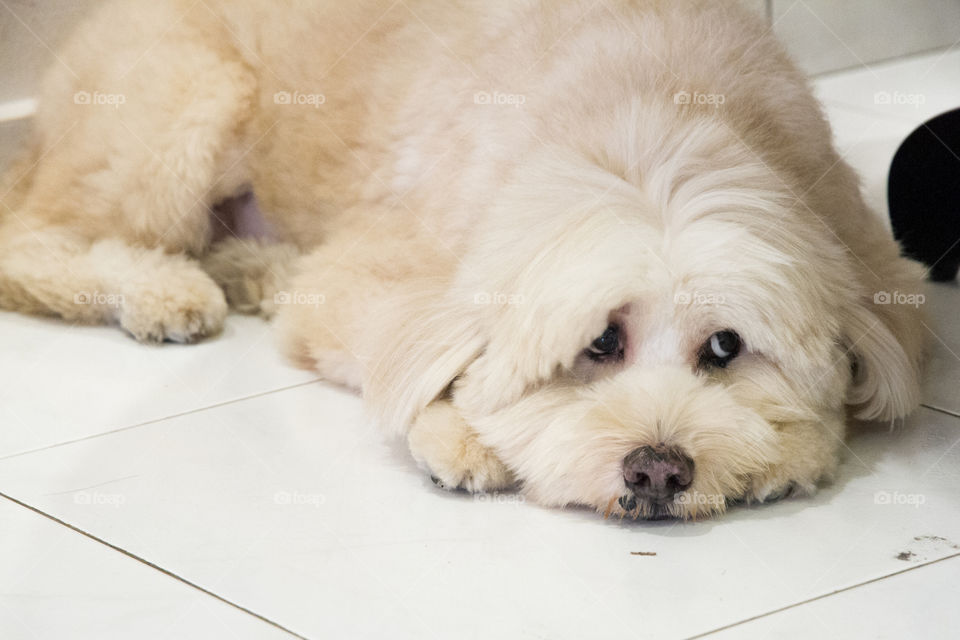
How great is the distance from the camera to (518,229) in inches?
79.6

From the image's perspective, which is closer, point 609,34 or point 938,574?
point 938,574

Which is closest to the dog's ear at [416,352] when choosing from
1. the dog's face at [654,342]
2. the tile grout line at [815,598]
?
the dog's face at [654,342]

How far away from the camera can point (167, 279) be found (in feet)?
9.61

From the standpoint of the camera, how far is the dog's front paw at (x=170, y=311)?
288 cm

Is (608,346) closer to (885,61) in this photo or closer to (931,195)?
(931,195)

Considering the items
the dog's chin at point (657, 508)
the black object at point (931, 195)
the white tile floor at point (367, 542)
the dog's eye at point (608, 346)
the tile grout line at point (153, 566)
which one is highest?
the black object at point (931, 195)

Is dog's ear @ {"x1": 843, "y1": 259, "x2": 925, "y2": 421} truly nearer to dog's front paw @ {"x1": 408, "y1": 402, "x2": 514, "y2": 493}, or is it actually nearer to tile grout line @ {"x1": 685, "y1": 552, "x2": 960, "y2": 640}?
tile grout line @ {"x1": 685, "y1": 552, "x2": 960, "y2": 640}

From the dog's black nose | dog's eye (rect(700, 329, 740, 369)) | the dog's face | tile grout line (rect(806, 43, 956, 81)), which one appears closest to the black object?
the dog's face

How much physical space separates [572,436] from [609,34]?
88cm

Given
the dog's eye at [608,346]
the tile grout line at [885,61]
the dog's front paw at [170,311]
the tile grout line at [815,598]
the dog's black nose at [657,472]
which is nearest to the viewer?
the tile grout line at [815,598]

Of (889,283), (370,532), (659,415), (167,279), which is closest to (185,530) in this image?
(370,532)

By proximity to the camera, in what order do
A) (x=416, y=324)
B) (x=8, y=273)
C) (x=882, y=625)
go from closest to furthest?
(x=882, y=625)
(x=416, y=324)
(x=8, y=273)

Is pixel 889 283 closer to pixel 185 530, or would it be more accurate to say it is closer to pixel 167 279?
pixel 185 530

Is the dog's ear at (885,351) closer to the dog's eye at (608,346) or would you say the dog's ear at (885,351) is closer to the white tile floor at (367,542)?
the white tile floor at (367,542)
